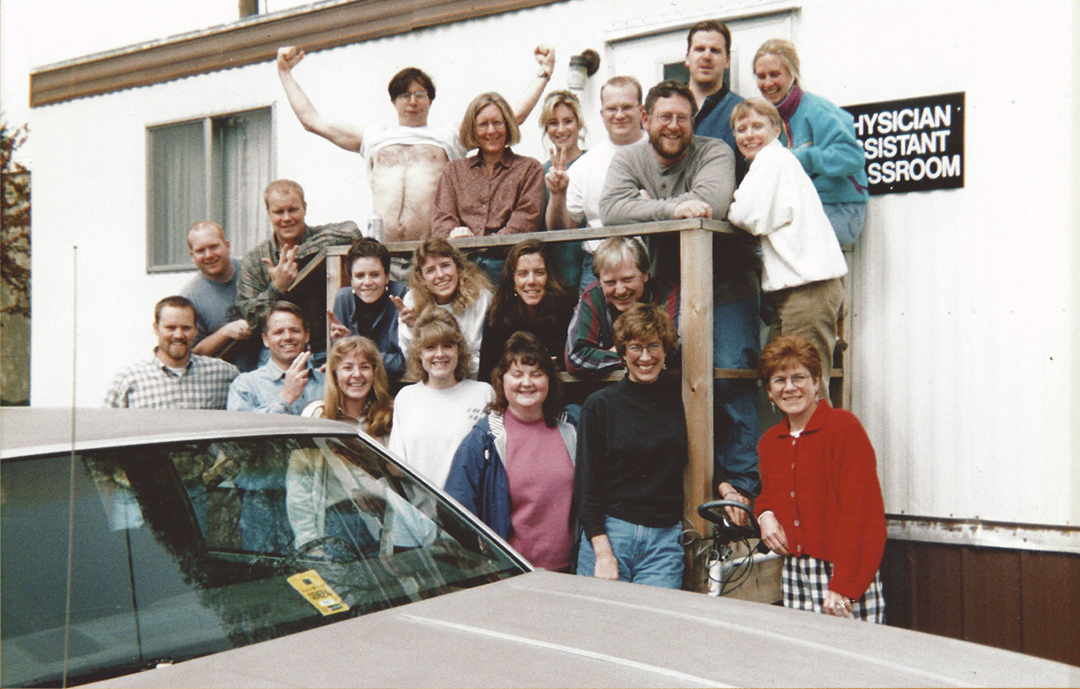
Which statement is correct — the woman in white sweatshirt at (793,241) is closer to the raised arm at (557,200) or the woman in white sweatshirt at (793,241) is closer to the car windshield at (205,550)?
the raised arm at (557,200)

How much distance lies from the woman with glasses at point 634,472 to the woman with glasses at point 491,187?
1400 mm

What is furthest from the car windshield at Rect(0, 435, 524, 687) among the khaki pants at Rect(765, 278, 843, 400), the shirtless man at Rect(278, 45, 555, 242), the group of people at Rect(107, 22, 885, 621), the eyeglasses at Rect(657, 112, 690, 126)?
the shirtless man at Rect(278, 45, 555, 242)

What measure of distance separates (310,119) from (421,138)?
1.03 meters

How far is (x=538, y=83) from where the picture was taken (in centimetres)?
607

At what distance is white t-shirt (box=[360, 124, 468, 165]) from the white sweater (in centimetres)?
237

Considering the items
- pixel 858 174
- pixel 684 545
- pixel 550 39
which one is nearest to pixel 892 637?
pixel 684 545

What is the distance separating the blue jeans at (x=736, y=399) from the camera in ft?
14.7

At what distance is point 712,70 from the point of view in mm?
5184

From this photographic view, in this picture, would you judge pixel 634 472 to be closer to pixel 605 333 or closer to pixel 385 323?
pixel 605 333

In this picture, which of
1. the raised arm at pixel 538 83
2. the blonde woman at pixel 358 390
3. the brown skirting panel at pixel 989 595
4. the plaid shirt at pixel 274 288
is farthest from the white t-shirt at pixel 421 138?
the brown skirting panel at pixel 989 595

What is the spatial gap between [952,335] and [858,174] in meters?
0.92

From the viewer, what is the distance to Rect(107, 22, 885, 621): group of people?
12.7 feet

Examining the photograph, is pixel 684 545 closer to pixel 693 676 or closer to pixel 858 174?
pixel 858 174

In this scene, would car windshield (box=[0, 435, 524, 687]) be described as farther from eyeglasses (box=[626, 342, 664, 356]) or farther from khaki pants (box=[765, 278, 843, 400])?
khaki pants (box=[765, 278, 843, 400])
